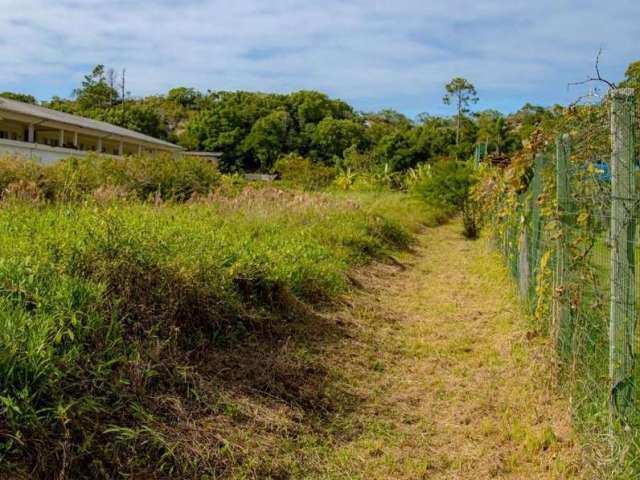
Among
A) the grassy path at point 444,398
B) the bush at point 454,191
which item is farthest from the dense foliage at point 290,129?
the grassy path at point 444,398

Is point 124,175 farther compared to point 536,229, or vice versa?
point 124,175

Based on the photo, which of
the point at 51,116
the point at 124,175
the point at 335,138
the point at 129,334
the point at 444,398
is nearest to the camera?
the point at 129,334

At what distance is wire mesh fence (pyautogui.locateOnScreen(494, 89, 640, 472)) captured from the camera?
2.92m

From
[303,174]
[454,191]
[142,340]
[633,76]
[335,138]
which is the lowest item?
[142,340]

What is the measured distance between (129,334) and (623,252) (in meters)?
2.82

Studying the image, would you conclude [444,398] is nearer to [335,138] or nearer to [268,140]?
[268,140]

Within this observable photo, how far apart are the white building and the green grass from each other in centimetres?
2068

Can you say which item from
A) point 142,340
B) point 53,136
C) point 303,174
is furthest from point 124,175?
point 53,136

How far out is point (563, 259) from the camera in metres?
4.16

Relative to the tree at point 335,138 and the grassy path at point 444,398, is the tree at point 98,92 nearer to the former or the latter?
the tree at point 335,138

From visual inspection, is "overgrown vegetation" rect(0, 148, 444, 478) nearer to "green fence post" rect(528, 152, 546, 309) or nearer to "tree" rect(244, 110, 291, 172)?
"green fence post" rect(528, 152, 546, 309)

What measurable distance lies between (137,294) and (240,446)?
134 centimetres

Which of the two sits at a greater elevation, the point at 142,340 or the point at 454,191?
the point at 454,191

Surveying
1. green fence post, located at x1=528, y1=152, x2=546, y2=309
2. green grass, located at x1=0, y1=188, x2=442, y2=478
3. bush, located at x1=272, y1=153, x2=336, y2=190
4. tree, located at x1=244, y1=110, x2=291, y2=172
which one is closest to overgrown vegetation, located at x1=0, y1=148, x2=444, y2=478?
green grass, located at x1=0, y1=188, x2=442, y2=478
